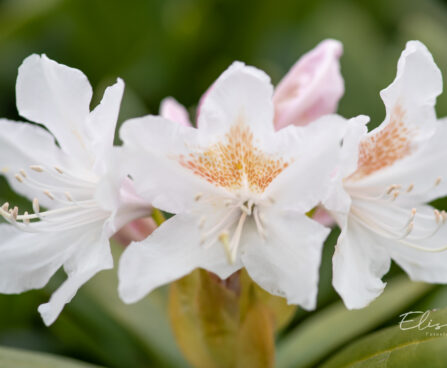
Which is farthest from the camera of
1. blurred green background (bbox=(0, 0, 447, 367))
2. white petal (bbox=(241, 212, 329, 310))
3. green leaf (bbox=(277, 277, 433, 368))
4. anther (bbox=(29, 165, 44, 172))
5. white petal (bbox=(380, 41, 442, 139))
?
blurred green background (bbox=(0, 0, 447, 367))

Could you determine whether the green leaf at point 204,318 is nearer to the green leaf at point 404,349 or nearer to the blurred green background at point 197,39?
the green leaf at point 404,349

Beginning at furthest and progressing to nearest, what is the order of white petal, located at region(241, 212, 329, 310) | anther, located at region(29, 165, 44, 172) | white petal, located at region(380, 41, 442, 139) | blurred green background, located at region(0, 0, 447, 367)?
1. blurred green background, located at region(0, 0, 447, 367)
2. anther, located at region(29, 165, 44, 172)
3. white petal, located at region(380, 41, 442, 139)
4. white petal, located at region(241, 212, 329, 310)

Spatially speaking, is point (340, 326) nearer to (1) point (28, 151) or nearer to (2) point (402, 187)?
(2) point (402, 187)

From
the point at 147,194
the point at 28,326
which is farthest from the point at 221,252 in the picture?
the point at 28,326

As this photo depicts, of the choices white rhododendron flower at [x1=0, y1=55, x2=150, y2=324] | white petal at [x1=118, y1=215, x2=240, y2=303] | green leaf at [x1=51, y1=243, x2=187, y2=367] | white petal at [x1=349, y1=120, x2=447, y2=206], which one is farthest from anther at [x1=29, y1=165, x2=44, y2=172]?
white petal at [x1=349, y1=120, x2=447, y2=206]

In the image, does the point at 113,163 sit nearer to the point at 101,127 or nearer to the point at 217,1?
the point at 101,127

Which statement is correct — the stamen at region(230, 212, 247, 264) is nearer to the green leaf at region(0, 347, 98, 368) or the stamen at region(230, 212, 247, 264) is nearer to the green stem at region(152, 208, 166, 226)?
the green stem at region(152, 208, 166, 226)
